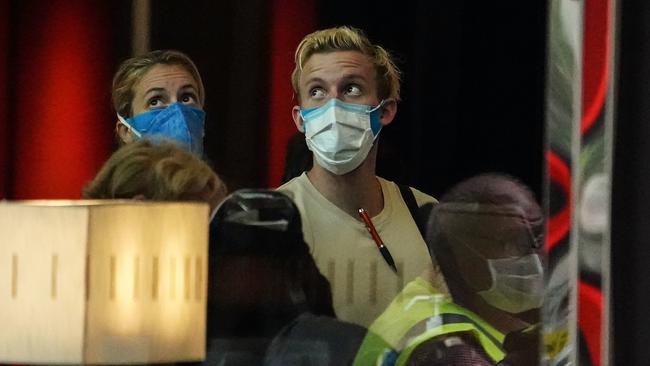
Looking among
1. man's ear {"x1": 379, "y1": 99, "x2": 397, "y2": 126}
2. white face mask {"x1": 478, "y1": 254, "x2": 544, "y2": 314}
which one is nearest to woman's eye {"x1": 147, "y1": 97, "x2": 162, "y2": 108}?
man's ear {"x1": 379, "y1": 99, "x2": 397, "y2": 126}

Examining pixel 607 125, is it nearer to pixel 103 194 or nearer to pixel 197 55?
pixel 197 55

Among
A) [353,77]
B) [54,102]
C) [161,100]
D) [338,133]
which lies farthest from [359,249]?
[54,102]

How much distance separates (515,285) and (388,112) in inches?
16.8

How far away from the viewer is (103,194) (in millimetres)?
2090

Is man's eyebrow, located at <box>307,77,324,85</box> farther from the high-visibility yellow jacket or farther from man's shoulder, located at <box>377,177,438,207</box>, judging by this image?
the high-visibility yellow jacket

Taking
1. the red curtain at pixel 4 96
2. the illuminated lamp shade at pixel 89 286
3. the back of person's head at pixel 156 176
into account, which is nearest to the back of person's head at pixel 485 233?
the back of person's head at pixel 156 176

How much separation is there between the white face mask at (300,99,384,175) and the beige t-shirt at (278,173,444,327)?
6cm

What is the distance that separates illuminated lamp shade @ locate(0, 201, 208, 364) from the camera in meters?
1.80

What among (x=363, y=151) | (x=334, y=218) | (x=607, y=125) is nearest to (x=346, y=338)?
(x=334, y=218)

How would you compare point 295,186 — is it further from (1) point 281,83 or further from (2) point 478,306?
(2) point 478,306

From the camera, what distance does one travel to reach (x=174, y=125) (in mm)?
2105

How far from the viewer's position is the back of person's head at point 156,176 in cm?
208

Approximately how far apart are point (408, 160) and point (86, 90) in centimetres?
64

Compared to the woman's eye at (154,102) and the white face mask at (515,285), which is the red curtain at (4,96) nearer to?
the woman's eye at (154,102)
